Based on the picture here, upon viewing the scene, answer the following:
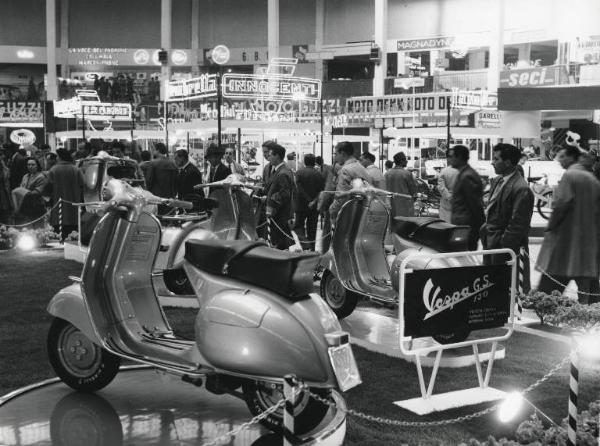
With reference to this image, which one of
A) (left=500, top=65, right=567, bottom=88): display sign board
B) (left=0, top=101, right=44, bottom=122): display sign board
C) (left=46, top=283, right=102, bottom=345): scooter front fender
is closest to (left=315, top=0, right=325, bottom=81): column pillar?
(left=0, top=101, right=44, bottom=122): display sign board

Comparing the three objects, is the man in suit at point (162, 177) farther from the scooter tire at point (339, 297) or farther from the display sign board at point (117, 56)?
the display sign board at point (117, 56)

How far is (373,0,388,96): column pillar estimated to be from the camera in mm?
30562

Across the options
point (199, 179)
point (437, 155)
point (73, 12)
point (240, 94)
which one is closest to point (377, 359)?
point (199, 179)

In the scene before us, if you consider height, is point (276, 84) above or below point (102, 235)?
above

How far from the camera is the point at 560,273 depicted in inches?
263

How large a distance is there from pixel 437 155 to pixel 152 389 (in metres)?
21.0

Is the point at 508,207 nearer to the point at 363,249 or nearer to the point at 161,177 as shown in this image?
the point at 363,249

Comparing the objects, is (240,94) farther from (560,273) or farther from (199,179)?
(560,273)

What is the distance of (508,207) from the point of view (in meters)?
6.75

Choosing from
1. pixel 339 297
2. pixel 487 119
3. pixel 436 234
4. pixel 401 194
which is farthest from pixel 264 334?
pixel 487 119

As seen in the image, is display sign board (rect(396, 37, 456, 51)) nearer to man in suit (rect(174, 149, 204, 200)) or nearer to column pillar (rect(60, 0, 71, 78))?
column pillar (rect(60, 0, 71, 78))

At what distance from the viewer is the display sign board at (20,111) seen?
31484mm

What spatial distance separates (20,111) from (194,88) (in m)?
17.7

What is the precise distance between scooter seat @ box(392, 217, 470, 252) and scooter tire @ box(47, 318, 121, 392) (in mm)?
2835
